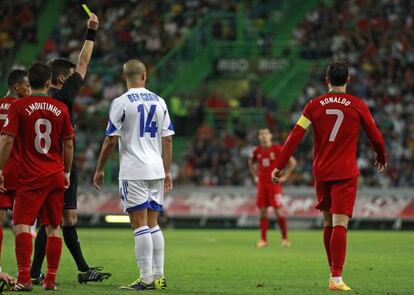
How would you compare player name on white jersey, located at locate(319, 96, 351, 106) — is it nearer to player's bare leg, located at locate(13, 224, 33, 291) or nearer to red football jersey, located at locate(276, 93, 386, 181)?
red football jersey, located at locate(276, 93, 386, 181)

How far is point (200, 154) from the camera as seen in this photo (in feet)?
108

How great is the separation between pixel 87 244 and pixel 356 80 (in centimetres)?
1537

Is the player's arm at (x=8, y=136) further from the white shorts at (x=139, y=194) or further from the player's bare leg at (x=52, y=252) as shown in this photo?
the white shorts at (x=139, y=194)

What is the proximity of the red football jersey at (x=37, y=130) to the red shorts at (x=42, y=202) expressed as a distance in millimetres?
78

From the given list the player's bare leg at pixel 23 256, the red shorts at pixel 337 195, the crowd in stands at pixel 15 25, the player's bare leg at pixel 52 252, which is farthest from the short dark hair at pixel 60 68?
the crowd in stands at pixel 15 25

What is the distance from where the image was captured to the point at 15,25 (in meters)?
40.0

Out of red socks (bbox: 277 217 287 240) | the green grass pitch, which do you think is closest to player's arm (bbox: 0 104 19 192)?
the green grass pitch

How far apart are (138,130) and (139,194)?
2.27 feet

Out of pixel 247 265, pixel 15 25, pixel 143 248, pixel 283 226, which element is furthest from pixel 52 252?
pixel 15 25

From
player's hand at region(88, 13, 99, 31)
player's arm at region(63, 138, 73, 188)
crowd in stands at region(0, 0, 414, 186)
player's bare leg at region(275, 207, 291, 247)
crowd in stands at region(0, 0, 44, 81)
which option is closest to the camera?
player's arm at region(63, 138, 73, 188)

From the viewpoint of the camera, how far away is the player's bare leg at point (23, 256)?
419 inches

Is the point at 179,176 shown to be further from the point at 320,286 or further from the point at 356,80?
the point at 320,286

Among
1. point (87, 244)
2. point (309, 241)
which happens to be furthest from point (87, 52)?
point (309, 241)

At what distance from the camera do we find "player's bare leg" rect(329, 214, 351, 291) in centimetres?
1110
